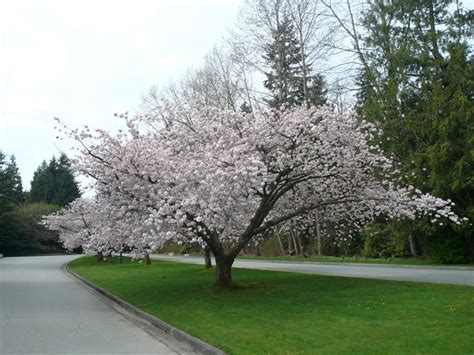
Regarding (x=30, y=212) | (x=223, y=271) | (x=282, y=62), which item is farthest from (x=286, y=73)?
(x=30, y=212)

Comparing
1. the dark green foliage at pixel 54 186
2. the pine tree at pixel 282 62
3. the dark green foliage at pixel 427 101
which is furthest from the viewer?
the dark green foliage at pixel 54 186

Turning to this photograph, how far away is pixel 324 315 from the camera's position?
10289 mm

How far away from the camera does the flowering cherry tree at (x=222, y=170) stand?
12867 millimetres

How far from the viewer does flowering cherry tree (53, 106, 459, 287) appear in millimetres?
12867

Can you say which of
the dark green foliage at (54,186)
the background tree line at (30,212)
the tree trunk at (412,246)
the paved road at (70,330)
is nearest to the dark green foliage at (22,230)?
the background tree line at (30,212)

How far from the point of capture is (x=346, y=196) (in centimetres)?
1596

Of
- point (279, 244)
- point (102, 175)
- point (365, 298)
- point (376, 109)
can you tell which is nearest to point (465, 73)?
point (376, 109)

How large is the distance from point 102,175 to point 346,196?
7082mm

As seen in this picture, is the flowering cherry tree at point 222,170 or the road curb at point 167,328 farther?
the flowering cherry tree at point 222,170

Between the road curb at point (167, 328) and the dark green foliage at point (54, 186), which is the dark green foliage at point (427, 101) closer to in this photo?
the road curb at point (167, 328)

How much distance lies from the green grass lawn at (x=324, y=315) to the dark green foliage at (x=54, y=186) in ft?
265

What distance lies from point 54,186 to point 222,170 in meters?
92.6

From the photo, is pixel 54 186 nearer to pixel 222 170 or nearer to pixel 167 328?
pixel 222 170

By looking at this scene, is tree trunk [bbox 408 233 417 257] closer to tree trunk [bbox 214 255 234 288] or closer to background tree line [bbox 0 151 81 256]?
tree trunk [bbox 214 255 234 288]
